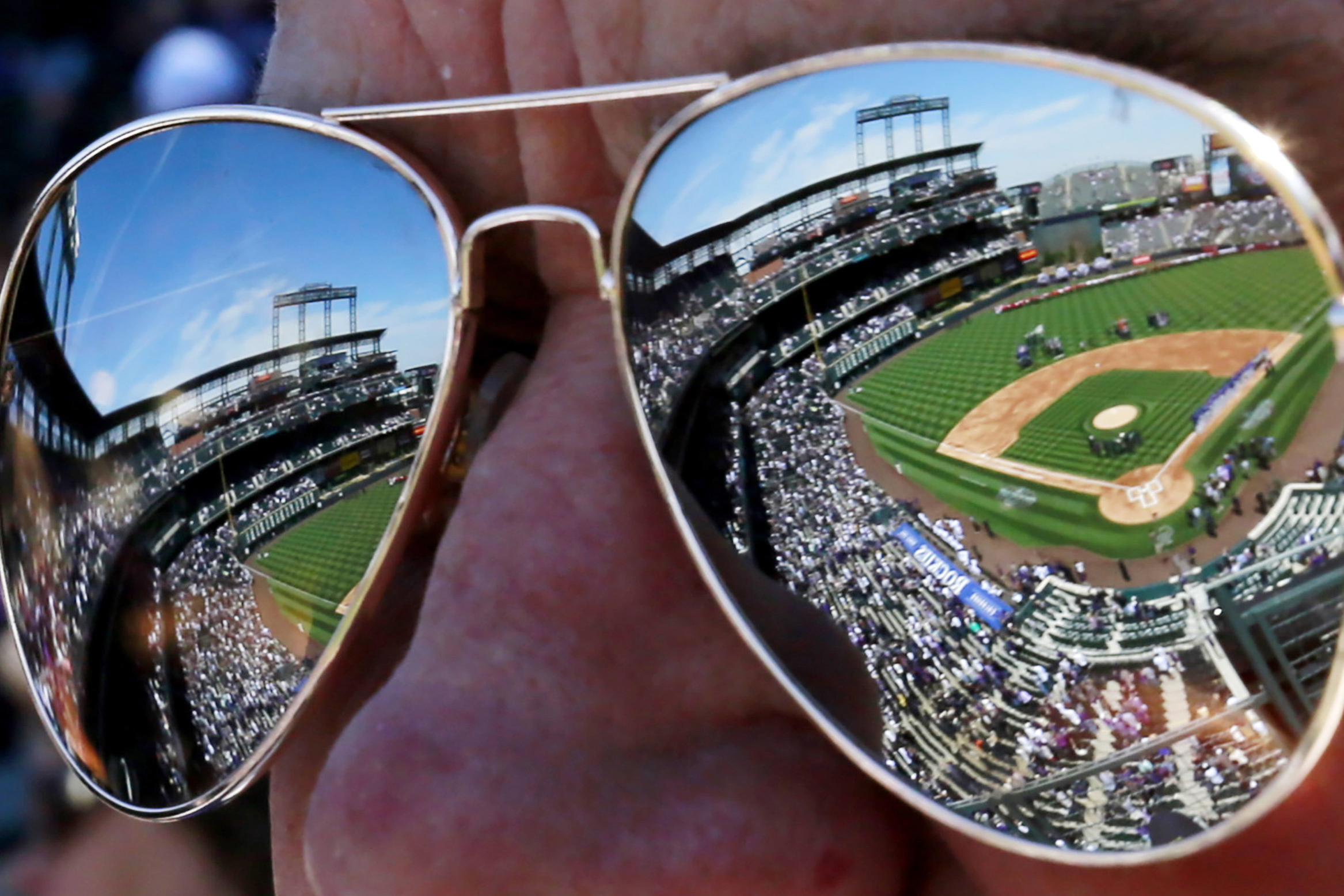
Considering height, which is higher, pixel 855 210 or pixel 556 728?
pixel 855 210

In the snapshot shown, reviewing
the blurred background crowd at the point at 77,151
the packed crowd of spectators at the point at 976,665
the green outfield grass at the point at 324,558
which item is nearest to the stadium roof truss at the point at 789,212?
the packed crowd of spectators at the point at 976,665

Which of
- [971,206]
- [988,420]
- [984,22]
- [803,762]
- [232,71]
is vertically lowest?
[803,762]

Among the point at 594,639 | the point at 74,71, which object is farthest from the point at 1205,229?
the point at 74,71

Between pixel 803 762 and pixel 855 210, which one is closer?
pixel 855 210

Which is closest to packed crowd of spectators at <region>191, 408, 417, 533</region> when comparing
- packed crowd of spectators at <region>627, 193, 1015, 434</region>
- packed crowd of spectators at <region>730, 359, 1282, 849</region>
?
packed crowd of spectators at <region>627, 193, 1015, 434</region>

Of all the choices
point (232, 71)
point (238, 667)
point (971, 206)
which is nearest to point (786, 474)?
point (971, 206)

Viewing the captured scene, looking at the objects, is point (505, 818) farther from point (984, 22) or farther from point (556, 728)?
point (984, 22)

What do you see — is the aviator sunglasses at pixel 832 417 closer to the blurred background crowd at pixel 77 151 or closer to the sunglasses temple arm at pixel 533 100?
the sunglasses temple arm at pixel 533 100
